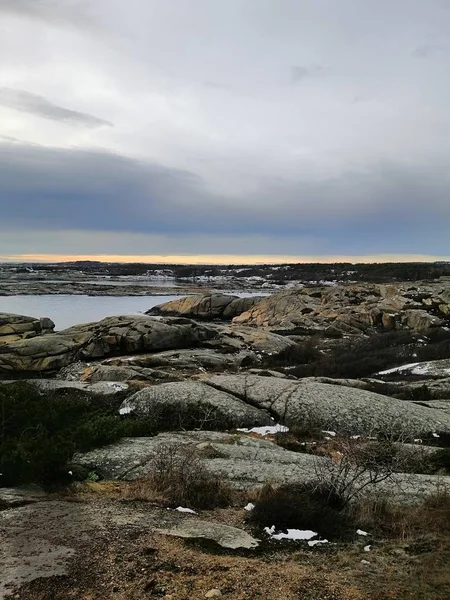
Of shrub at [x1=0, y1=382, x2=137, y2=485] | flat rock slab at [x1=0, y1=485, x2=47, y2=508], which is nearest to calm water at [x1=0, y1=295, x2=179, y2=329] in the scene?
shrub at [x1=0, y1=382, x2=137, y2=485]

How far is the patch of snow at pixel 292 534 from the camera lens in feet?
21.5

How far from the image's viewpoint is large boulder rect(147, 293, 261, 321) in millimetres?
57719

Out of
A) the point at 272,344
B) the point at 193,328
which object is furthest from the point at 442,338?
the point at 193,328

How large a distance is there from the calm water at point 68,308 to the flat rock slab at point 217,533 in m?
46.0

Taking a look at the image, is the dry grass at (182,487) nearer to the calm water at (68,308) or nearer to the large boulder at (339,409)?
the large boulder at (339,409)

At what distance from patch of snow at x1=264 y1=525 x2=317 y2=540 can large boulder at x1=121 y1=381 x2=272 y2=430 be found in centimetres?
641

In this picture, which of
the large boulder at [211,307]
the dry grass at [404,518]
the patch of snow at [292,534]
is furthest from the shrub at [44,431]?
the large boulder at [211,307]

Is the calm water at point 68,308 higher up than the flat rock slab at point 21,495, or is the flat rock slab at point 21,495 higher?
the flat rock slab at point 21,495

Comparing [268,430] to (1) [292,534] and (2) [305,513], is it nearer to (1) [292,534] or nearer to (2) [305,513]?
(2) [305,513]

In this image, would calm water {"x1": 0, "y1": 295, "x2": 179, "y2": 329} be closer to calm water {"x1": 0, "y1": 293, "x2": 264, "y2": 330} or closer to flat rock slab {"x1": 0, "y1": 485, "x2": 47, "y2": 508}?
calm water {"x1": 0, "y1": 293, "x2": 264, "y2": 330}

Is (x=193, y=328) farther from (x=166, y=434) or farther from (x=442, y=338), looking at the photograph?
(x=166, y=434)

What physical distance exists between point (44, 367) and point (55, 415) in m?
20.3

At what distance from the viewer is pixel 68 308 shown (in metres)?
69.6

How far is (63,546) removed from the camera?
579cm
